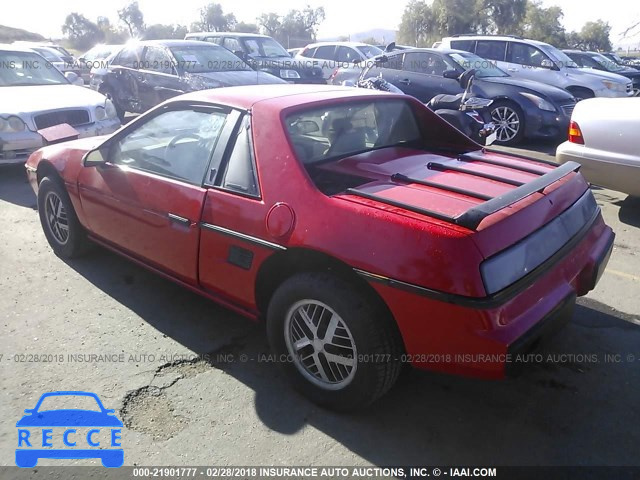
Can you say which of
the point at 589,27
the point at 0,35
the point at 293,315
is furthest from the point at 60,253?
the point at 589,27

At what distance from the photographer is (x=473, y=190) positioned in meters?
2.65

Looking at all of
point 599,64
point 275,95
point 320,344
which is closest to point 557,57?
point 599,64

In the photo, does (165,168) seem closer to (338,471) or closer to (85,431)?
(85,431)

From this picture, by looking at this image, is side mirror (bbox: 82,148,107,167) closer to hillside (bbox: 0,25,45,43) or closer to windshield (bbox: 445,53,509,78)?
windshield (bbox: 445,53,509,78)

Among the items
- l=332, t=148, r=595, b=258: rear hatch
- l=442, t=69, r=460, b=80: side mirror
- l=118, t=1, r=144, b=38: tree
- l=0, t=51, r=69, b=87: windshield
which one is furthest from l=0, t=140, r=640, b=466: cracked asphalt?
l=118, t=1, r=144, b=38: tree

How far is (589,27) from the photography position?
5888 cm

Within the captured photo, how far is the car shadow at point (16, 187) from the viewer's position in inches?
237

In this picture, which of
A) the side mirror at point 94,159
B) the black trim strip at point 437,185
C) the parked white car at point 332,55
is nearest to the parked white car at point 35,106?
the side mirror at point 94,159

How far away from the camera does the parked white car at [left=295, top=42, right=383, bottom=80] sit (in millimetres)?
13625

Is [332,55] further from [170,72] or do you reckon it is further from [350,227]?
[350,227]

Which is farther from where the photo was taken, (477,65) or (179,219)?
(477,65)

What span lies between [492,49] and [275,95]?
9.99m

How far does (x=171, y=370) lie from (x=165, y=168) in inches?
47.9

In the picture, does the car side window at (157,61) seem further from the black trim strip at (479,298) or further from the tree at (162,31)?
the tree at (162,31)
